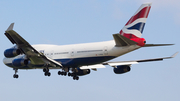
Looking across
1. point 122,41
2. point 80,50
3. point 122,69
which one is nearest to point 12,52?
point 80,50

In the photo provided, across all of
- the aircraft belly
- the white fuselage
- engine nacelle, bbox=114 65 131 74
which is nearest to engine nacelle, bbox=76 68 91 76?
engine nacelle, bbox=114 65 131 74

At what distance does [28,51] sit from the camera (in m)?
34.8

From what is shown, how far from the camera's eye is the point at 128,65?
40.2 meters

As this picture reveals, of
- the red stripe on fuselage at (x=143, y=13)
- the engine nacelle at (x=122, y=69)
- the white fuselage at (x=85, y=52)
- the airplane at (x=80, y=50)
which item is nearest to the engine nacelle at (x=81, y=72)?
the airplane at (x=80, y=50)

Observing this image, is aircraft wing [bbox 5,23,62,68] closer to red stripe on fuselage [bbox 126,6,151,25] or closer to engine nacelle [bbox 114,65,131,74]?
engine nacelle [bbox 114,65,131,74]

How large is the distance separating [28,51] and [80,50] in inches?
216

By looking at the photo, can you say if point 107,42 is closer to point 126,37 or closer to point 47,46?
point 126,37

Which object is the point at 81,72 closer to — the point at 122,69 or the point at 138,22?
the point at 122,69

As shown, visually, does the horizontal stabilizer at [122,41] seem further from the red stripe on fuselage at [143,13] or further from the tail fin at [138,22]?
the red stripe on fuselage at [143,13]

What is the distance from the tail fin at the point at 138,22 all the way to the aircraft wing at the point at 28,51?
8375mm

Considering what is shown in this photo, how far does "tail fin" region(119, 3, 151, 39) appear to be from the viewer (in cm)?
3503

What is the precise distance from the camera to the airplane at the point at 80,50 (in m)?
33.7

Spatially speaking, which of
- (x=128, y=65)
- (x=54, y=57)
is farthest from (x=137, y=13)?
(x=54, y=57)

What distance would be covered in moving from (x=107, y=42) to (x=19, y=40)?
896cm
